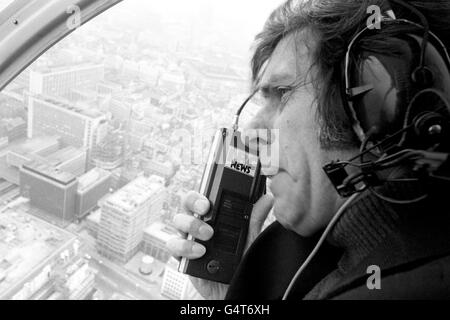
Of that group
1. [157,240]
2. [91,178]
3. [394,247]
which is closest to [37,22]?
[91,178]

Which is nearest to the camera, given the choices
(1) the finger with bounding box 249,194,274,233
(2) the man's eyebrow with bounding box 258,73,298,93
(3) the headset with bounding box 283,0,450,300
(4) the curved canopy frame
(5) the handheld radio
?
(3) the headset with bounding box 283,0,450,300

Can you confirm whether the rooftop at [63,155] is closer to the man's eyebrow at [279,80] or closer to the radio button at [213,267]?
the radio button at [213,267]

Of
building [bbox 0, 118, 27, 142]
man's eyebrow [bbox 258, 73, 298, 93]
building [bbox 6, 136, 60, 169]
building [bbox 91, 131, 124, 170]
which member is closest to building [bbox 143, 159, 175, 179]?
building [bbox 91, 131, 124, 170]

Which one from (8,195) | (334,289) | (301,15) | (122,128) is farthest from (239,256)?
(8,195)

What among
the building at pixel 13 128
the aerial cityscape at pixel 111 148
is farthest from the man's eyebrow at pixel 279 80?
the building at pixel 13 128

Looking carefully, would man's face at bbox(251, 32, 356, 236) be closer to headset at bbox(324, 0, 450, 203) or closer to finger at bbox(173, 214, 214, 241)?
headset at bbox(324, 0, 450, 203)

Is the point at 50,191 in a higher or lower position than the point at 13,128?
lower

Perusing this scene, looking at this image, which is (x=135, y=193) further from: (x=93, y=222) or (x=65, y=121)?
(x=65, y=121)

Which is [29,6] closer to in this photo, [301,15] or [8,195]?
A: [8,195]
